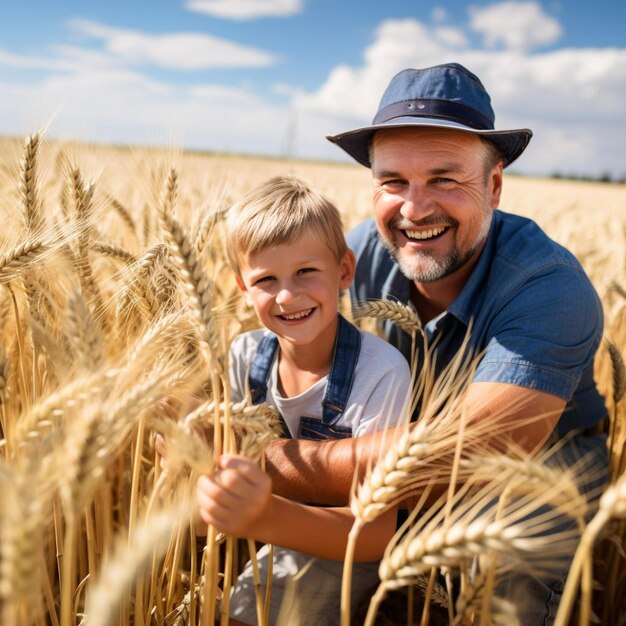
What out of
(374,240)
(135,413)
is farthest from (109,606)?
(374,240)

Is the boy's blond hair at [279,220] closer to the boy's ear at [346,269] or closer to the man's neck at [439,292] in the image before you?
the boy's ear at [346,269]

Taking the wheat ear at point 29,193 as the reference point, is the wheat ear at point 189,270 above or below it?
below

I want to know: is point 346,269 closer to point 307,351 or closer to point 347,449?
point 307,351

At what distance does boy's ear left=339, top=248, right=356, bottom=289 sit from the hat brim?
51cm

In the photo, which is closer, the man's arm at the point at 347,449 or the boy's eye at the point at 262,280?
the man's arm at the point at 347,449

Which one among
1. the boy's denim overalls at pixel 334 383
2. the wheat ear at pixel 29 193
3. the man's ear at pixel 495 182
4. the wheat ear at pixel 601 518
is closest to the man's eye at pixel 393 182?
the man's ear at pixel 495 182

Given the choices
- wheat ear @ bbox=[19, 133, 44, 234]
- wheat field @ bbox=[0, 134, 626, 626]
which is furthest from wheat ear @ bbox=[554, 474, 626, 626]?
wheat ear @ bbox=[19, 133, 44, 234]

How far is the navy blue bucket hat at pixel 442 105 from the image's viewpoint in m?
2.09

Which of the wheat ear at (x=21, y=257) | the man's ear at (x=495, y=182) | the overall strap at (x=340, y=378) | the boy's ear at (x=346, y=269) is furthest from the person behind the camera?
the man's ear at (x=495, y=182)

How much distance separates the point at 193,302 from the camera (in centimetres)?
110

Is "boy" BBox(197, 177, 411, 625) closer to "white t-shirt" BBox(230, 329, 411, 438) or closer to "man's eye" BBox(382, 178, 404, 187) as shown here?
"white t-shirt" BBox(230, 329, 411, 438)

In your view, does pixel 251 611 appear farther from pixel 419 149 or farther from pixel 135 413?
pixel 419 149

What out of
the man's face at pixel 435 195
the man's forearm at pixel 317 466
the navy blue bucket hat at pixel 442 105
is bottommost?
the man's forearm at pixel 317 466

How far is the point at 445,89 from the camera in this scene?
2.13 metres
